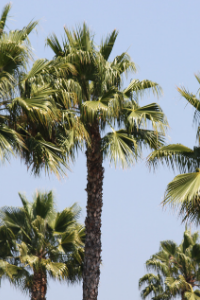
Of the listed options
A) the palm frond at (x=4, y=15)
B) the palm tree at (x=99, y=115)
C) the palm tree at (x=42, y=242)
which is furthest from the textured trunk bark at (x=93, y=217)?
the palm frond at (x=4, y=15)

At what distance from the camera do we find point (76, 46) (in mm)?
12898

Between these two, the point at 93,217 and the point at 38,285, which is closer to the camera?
the point at 93,217

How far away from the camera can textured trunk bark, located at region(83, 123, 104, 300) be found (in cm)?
1203

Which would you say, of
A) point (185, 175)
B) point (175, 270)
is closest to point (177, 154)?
point (185, 175)

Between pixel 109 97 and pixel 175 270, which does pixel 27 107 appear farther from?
pixel 175 270

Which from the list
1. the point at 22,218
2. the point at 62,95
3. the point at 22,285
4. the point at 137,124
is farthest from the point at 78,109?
the point at 22,285

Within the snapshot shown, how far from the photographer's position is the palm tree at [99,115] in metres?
12.0

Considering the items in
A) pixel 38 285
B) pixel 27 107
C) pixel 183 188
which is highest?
pixel 27 107

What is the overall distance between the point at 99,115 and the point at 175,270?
8.22 metres

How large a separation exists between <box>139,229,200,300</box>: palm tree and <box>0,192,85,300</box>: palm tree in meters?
4.01

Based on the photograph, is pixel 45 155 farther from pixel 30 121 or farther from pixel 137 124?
pixel 137 124

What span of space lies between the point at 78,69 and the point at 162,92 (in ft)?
7.82

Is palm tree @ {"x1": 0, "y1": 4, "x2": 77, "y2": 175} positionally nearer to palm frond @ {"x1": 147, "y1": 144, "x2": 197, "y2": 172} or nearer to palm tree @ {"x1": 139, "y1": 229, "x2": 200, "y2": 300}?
palm frond @ {"x1": 147, "y1": 144, "x2": 197, "y2": 172}

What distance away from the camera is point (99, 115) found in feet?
39.5
